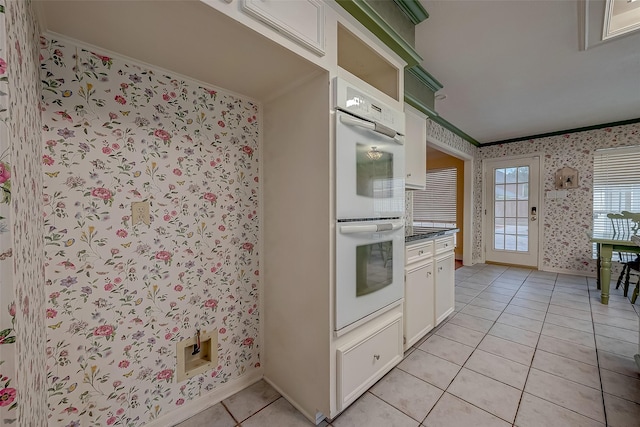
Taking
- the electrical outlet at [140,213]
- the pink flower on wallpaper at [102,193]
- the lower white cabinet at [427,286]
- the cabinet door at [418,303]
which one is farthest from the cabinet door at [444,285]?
the pink flower on wallpaper at [102,193]

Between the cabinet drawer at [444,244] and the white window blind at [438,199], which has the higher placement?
the white window blind at [438,199]

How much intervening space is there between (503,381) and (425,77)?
2526 mm

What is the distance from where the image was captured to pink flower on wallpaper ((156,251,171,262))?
1.29 meters

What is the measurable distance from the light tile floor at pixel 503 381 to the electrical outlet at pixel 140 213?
1094 mm

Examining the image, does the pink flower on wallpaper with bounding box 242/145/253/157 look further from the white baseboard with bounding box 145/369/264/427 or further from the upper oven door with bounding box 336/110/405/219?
the white baseboard with bounding box 145/369/264/427

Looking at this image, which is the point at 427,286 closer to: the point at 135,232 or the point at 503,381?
the point at 503,381

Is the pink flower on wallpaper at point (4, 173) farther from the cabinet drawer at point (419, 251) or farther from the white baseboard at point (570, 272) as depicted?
the white baseboard at point (570, 272)

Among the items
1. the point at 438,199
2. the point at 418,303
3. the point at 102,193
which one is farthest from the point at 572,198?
the point at 102,193

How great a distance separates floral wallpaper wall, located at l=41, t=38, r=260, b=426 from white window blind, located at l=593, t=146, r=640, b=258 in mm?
5262

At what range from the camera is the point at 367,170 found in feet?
4.73

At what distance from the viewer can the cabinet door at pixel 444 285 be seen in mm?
2285

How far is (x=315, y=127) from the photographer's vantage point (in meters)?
1.32

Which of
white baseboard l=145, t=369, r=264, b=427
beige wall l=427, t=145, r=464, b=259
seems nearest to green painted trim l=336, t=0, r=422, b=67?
white baseboard l=145, t=369, r=264, b=427

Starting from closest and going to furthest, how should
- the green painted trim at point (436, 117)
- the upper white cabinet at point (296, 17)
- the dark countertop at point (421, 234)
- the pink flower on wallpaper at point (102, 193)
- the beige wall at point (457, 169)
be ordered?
the upper white cabinet at point (296, 17)
the pink flower on wallpaper at point (102, 193)
the dark countertop at point (421, 234)
the green painted trim at point (436, 117)
the beige wall at point (457, 169)
